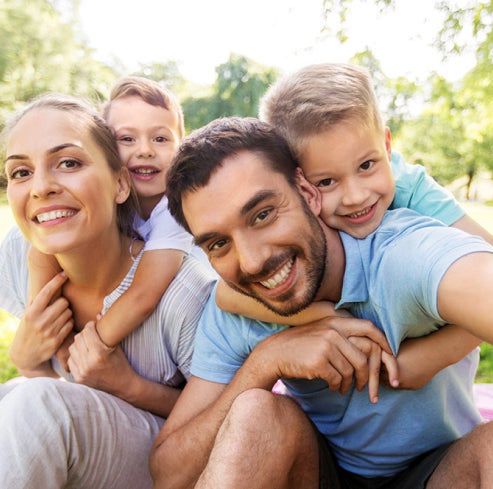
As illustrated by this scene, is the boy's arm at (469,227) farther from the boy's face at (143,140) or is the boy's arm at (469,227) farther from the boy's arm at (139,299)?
the boy's face at (143,140)

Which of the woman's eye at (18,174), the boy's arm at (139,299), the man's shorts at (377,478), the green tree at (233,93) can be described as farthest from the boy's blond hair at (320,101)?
the green tree at (233,93)

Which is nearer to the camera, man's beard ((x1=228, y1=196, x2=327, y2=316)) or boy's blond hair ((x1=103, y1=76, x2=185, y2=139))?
man's beard ((x1=228, y1=196, x2=327, y2=316))

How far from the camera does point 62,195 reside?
220 cm

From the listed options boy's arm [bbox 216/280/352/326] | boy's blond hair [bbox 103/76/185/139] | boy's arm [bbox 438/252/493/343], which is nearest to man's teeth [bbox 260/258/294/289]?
boy's arm [bbox 216/280/352/326]

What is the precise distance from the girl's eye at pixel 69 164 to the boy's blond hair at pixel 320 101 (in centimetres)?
94

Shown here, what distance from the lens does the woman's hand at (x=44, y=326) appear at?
96.8 inches

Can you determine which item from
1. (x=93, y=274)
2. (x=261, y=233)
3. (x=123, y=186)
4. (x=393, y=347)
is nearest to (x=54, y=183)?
(x=123, y=186)

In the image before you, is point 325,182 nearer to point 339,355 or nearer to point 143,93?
point 339,355

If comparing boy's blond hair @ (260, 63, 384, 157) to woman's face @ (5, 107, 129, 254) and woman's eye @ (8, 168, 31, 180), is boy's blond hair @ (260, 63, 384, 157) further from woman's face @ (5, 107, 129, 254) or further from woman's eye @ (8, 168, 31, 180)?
woman's eye @ (8, 168, 31, 180)

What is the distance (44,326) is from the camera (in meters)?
2.46

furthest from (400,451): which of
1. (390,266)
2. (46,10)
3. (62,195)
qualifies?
(46,10)

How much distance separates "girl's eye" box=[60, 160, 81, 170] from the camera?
7.42 feet

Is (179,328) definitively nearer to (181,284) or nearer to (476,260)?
(181,284)

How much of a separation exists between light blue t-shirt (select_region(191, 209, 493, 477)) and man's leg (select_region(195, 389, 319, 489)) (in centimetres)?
24
